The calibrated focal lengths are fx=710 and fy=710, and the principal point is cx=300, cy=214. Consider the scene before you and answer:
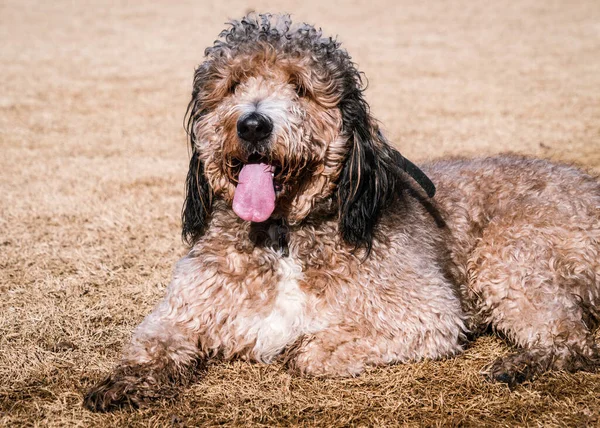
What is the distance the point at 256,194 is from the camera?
3.66 m

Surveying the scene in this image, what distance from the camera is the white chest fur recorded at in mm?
3812

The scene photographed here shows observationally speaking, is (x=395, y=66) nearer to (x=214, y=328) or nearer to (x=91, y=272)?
(x=91, y=272)

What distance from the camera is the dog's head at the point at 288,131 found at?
3598 mm

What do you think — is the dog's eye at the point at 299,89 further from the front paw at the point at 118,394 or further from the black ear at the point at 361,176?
the front paw at the point at 118,394

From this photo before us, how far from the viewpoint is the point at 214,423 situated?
3326 millimetres

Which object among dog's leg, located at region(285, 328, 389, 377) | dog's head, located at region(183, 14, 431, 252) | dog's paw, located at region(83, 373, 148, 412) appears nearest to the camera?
dog's paw, located at region(83, 373, 148, 412)

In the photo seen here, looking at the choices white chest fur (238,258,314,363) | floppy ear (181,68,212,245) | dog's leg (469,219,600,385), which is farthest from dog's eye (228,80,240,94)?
dog's leg (469,219,600,385)

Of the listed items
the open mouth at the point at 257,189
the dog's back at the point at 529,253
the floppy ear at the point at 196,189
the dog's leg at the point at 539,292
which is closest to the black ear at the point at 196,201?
the floppy ear at the point at 196,189

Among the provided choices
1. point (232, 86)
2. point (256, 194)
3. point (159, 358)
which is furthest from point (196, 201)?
point (159, 358)

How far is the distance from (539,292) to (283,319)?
1459 mm

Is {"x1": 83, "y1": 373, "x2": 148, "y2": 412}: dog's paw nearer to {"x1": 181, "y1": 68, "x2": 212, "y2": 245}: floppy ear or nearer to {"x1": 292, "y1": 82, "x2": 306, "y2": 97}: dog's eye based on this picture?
{"x1": 181, "y1": 68, "x2": 212, "y2": 245}: floppy ear

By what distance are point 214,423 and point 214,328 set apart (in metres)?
0.65

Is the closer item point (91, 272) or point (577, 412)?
point (577, 412)

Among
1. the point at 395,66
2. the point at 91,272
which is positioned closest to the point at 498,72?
the point at 395,66
